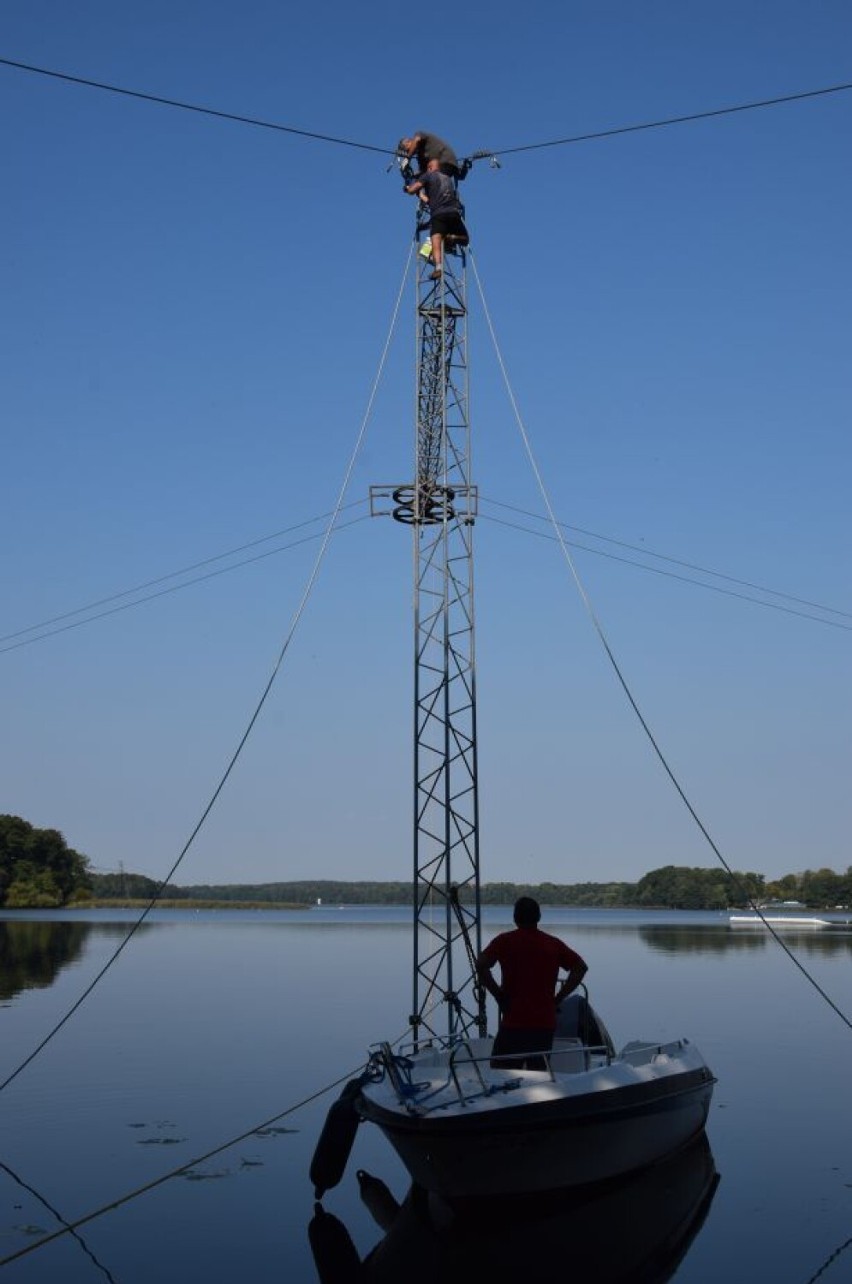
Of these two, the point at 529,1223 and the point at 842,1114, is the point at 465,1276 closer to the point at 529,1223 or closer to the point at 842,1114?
the point at 529,1223

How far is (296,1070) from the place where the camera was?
22.6 meters

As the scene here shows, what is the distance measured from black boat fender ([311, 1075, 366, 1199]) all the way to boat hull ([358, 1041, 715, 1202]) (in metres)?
0.36

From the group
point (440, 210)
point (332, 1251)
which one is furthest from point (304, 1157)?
point (440, 210)

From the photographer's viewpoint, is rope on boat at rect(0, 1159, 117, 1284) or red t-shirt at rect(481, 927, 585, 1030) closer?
rope on boat at rect(0, 1159, 117, 1284)

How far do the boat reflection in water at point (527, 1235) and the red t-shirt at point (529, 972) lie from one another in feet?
5.32

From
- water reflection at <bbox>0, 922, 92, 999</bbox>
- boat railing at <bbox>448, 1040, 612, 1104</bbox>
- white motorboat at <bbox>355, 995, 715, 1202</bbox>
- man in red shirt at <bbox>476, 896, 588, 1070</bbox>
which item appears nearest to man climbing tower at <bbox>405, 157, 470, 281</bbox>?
man in red shirt at <bbox>476, 896, 588, 1070</bbox>

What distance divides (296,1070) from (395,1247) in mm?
10875

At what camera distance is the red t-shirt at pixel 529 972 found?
13.1m

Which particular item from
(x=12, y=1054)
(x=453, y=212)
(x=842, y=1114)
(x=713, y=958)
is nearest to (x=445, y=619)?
(x=453, y=212)

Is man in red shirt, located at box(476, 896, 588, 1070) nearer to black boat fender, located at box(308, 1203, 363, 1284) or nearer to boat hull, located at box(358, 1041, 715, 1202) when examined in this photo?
boat hull, located at box(358, 1041, 715, 1202)

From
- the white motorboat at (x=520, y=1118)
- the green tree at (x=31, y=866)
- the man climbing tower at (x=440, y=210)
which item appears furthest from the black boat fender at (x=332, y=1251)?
the green tree at (x=31, y=866)

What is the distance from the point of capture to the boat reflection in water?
1134 centimetres

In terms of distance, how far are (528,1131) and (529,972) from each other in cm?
177

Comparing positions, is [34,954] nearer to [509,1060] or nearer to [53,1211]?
[53,1211]
